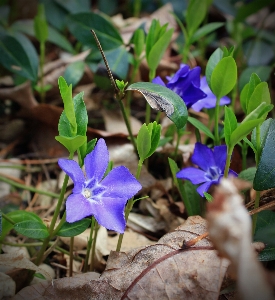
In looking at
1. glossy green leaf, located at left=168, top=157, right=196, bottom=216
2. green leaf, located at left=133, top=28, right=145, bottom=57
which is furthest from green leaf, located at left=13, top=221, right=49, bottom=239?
green leaf, located at left=133, top=28, right=145, bottom=57

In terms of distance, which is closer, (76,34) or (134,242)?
(134,242)

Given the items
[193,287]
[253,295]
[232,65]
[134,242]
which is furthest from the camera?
[134,242]

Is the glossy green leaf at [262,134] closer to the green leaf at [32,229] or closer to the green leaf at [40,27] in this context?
the green leaf at [32,229]

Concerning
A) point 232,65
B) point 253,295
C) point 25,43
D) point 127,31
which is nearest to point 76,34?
point 25,43

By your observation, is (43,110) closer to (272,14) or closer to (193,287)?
(193,287)

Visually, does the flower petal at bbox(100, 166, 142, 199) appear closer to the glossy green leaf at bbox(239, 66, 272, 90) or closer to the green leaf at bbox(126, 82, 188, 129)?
the green leaf at bbox(126, 82, 188, 129)
